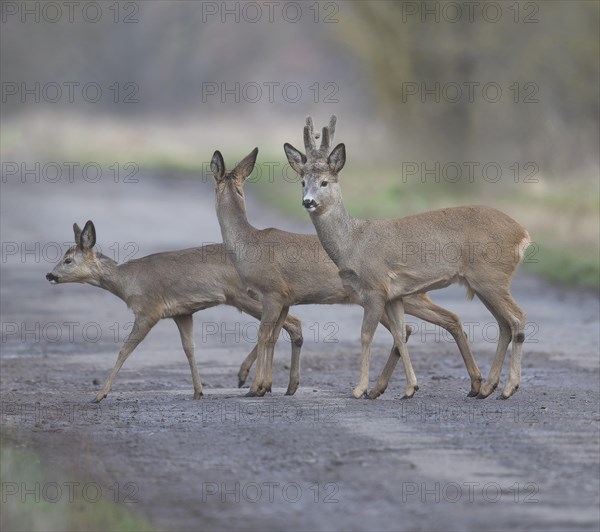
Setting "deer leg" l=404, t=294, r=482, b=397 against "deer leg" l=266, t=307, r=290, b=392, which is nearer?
"deer leg" l=404, t=294, r=482, b=397

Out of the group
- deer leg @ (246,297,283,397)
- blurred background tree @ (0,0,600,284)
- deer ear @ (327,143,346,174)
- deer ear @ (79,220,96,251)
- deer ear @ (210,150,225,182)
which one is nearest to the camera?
deer ear @ (327,143,346,174)

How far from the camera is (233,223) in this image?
13.4 meters

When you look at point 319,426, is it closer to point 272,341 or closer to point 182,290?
point 272,341

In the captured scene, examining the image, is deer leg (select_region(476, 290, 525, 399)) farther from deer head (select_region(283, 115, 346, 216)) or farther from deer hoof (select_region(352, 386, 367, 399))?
deer head (select_region(283, 115, 346, 216))

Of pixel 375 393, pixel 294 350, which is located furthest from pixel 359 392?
pixel 294 350

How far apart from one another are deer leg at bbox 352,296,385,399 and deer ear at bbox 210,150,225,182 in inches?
78.2

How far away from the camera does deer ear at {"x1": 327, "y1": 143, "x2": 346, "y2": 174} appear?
41.0ft

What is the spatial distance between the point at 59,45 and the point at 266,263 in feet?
212

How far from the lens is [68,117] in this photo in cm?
6925

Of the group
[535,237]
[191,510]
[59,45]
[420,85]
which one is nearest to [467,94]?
[420,85]

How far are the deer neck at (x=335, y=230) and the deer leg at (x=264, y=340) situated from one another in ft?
2.08

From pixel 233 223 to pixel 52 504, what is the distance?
4.90 m

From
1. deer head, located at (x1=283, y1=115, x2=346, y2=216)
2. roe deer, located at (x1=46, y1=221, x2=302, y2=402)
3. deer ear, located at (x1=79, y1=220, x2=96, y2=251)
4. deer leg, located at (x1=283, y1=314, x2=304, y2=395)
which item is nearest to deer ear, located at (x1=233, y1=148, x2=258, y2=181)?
roe deer, located at (x1=46, y1=221, x2=302, y2=402)

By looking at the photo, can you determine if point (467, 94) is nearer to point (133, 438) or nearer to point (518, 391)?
point (518, 391)
